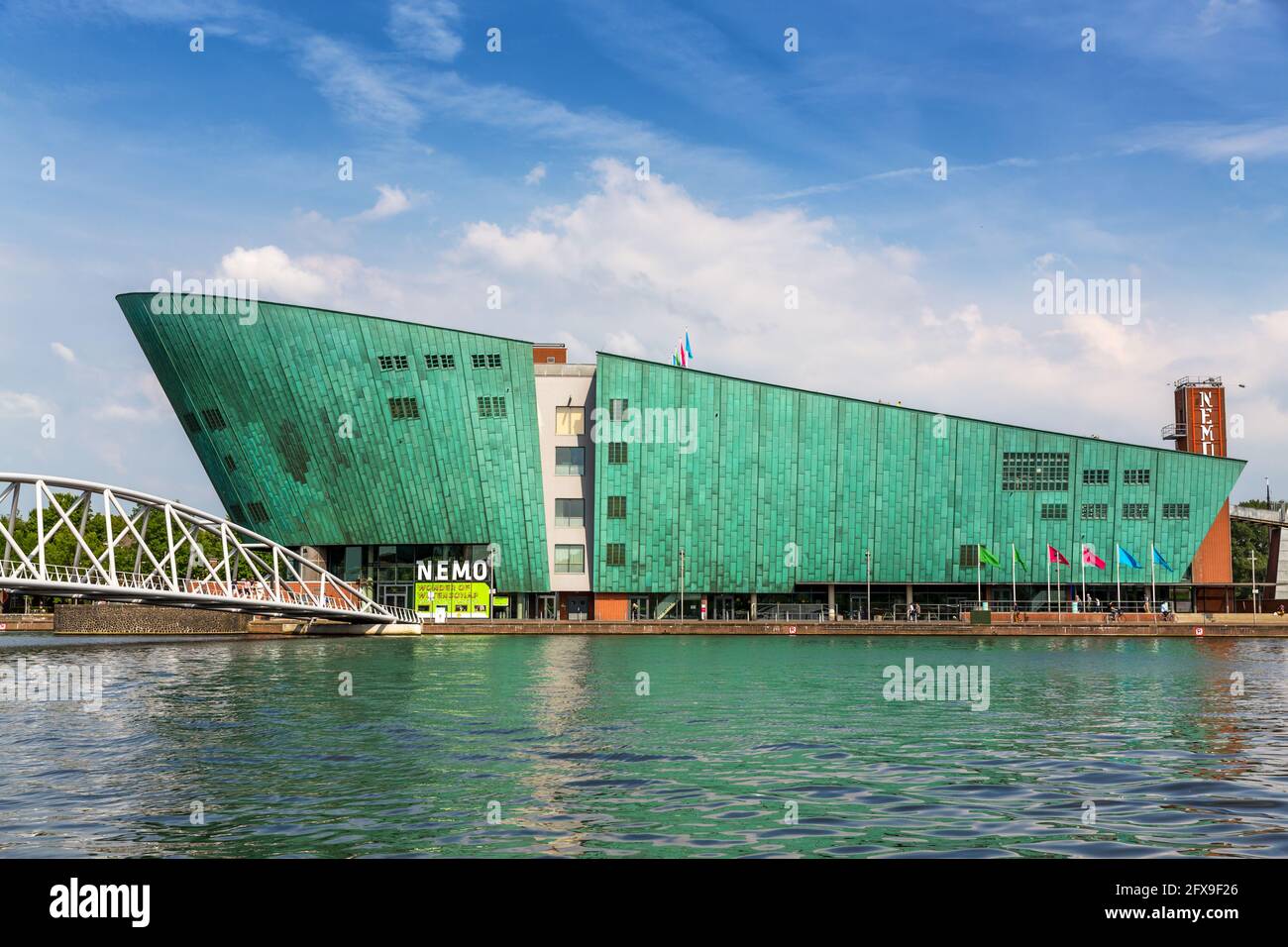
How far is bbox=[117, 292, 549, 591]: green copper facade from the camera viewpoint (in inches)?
3457

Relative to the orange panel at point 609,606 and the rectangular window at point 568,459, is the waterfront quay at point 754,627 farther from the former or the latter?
the rectangular window at point 568,459

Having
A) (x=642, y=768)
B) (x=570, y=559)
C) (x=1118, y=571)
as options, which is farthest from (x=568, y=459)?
(x=642, y=768)

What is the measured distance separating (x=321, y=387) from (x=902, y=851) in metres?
79.5

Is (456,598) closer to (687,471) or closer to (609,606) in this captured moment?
(609,606)

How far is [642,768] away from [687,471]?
227 feet

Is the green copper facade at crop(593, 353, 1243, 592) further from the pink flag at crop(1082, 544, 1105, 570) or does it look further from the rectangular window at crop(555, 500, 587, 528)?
the rectangular window at crop(555, 500, 587, 528)

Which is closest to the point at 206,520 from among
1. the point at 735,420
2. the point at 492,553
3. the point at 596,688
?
the point at 492,553

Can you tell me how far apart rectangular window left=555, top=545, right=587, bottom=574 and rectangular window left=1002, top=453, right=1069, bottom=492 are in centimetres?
3252

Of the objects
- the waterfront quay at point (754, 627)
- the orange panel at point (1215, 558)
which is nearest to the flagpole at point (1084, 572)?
the waterfront quay at point (754, 627)

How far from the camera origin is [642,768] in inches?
821

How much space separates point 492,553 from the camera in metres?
92.6
